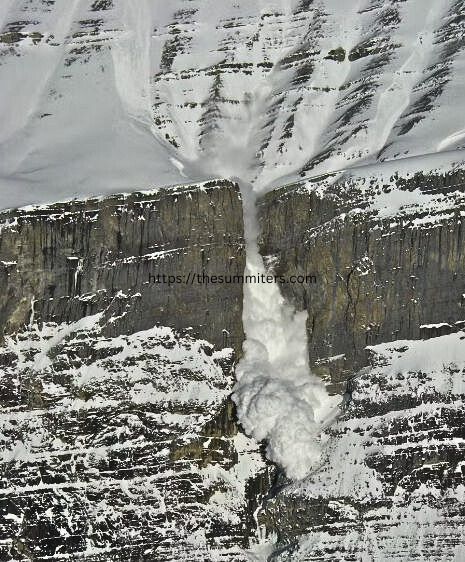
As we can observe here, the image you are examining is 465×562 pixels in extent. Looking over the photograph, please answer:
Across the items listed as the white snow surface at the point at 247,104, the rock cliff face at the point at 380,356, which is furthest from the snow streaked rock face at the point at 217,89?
the rock cliff face at the point at 380,356

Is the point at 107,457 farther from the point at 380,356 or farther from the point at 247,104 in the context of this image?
the point at 247,104

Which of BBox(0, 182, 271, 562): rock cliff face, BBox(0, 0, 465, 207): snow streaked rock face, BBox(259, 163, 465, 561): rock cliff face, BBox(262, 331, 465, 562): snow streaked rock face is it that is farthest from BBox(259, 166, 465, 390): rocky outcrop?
BBox(0, 182, 271, 562): rock cliff face

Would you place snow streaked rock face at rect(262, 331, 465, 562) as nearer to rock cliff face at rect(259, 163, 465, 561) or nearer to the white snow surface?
rock cliff face at rect(259, 163, 465, 561)

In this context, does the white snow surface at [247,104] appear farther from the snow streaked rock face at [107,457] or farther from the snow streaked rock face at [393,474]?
the snow streaked rock face at [107,457]

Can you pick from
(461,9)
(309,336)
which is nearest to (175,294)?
(309,336)

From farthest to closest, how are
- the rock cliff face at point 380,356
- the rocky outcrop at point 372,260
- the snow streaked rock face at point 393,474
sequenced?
1. the rocky outcrop at point 372,260
2. the rock cliff face at point 380,356
3. the snow streaked rock face at point 393,474
